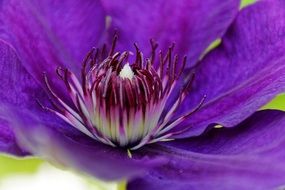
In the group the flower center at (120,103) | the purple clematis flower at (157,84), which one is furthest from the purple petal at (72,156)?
the flower center at (120,103)

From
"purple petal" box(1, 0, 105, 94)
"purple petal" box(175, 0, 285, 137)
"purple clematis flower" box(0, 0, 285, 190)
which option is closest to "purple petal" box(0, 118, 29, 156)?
"purple clematis flower" box(0, 0, 285, 190)

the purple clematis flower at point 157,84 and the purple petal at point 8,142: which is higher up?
the purple clematis flower at point 157,84

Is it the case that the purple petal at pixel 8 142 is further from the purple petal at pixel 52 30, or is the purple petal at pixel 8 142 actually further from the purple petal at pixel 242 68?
the purple petal at pixel 242 68

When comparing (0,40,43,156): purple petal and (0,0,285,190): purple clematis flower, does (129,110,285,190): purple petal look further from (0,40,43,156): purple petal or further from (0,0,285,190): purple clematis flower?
(0,40,43,156): purple petal

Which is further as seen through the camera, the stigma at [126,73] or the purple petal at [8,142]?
the stigma at [126,73]

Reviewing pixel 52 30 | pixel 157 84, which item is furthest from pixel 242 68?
pixel 52 30

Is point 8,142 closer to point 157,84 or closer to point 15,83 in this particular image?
point 15,83
